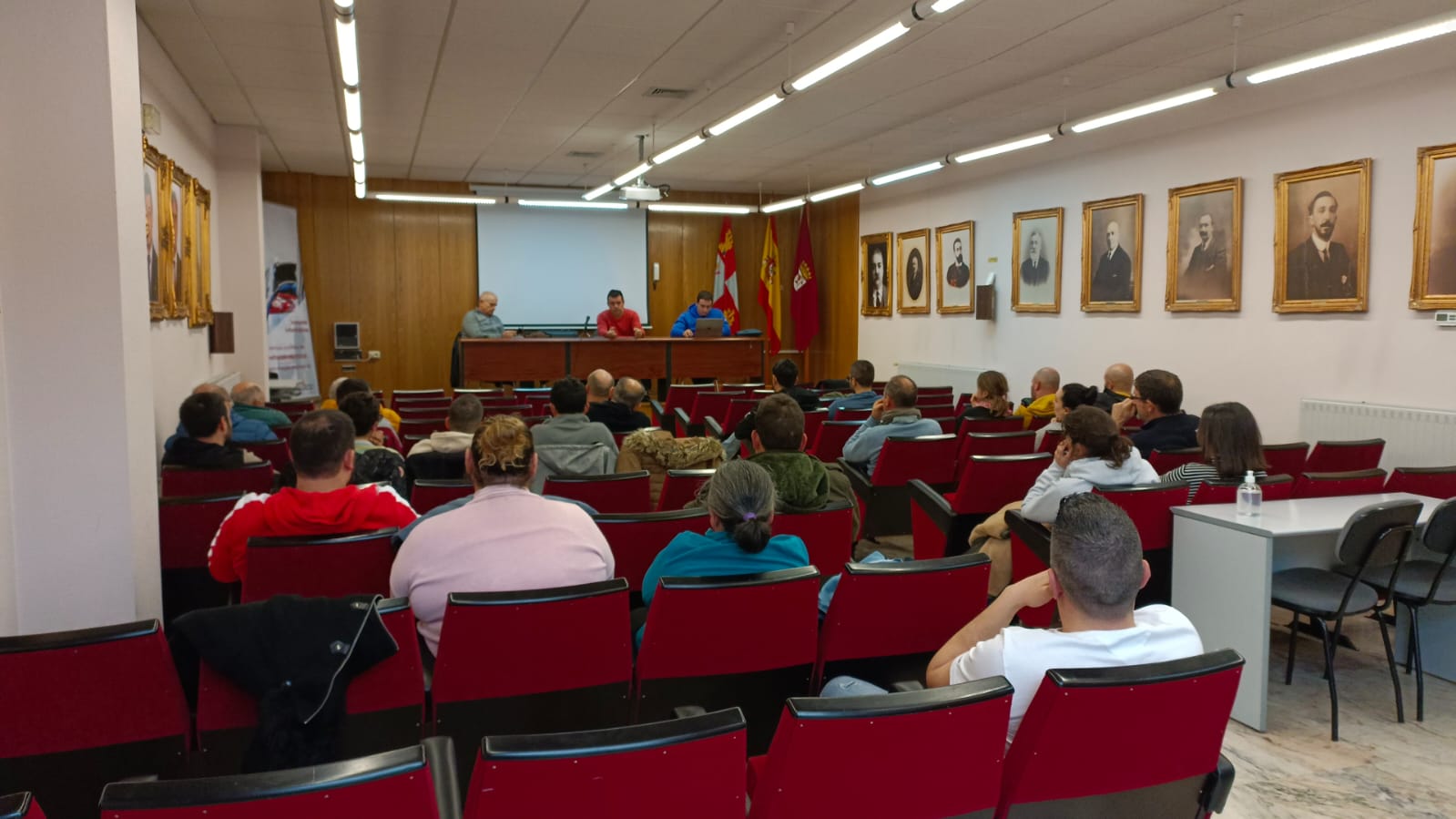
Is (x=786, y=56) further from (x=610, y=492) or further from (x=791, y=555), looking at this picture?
(x=791, y=555)

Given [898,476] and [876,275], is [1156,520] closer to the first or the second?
[898,476]

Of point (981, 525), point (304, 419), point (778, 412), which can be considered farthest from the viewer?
point (981, 525)

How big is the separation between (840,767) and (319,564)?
181cm

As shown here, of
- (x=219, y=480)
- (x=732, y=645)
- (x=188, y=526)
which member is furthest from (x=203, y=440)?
(x=732, y=645)

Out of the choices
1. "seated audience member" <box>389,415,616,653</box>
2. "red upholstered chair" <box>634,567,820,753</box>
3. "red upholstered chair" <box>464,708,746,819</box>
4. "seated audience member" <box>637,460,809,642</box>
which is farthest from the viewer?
"seated audience member" <box>637,460,809,642</box>

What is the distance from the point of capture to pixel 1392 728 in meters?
3.49

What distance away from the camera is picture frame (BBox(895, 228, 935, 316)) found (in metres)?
12.8

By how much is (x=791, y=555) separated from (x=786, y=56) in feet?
17.9

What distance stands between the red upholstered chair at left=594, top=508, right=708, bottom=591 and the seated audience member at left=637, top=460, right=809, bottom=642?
51cm

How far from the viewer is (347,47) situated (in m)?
5.83

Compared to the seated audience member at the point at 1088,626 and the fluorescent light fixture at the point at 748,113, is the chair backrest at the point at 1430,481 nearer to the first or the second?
the seated audience member at the point at 1088,626

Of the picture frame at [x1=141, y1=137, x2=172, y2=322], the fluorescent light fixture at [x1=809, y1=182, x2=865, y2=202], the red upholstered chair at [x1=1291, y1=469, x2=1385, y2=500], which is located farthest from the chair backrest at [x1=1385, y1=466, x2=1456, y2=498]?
the fluorescent light fixture at [x1=809, y1=182, x2=865, y2=202]

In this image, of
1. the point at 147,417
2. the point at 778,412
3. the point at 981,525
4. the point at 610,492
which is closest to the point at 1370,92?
the point at 981,525

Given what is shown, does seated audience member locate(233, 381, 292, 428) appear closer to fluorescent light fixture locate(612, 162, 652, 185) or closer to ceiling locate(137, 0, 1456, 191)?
ceiling locate(137, 0, 1456, 191)
